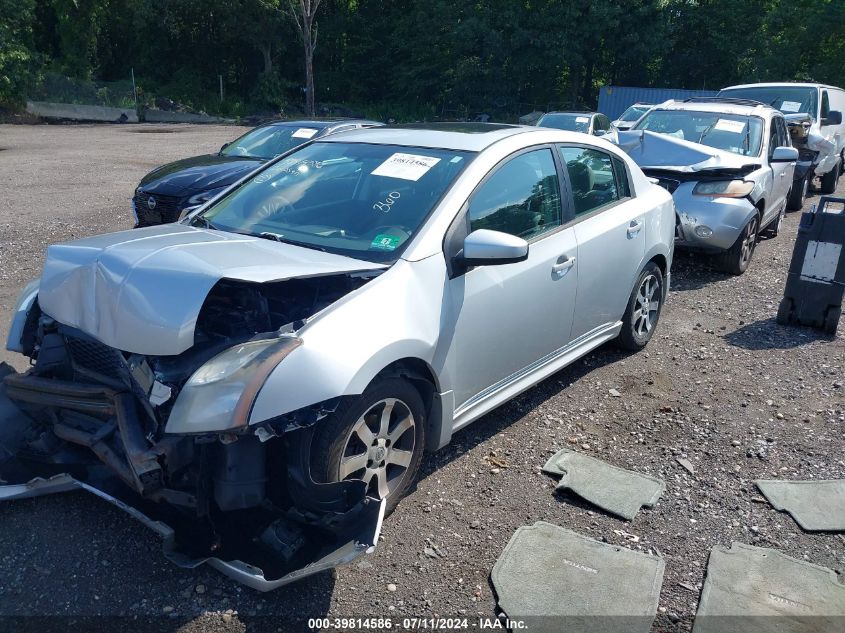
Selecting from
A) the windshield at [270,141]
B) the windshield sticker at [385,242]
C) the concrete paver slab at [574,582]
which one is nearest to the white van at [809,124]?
the windshield at [270,141]

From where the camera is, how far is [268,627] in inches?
112

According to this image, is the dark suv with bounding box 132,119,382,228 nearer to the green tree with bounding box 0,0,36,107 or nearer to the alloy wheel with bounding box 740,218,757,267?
the alloy wheel with bounding box 740,218,757,267

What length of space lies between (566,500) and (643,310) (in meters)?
2.37

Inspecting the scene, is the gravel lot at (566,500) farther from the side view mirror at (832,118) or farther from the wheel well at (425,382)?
the side view mirror at (832,118)

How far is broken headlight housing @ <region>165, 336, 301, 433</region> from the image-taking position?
2711 mm

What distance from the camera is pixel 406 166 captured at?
4125mm

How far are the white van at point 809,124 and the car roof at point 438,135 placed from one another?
9.86 meters

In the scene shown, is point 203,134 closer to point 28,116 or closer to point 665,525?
point 28,116

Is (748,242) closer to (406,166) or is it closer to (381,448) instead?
(406,166)

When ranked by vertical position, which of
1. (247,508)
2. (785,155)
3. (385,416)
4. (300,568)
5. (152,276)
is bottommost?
(300,568)

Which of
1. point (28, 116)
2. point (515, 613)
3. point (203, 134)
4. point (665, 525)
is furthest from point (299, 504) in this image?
point (28, 116)

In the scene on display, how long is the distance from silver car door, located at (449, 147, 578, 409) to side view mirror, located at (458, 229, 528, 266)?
0.17 metres

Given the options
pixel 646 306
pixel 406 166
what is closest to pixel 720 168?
pixel 646 306

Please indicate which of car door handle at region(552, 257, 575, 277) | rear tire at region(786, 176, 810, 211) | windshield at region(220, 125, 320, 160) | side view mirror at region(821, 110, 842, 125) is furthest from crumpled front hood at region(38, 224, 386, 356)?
side view mirror at region(821, 110, 842, 125)
